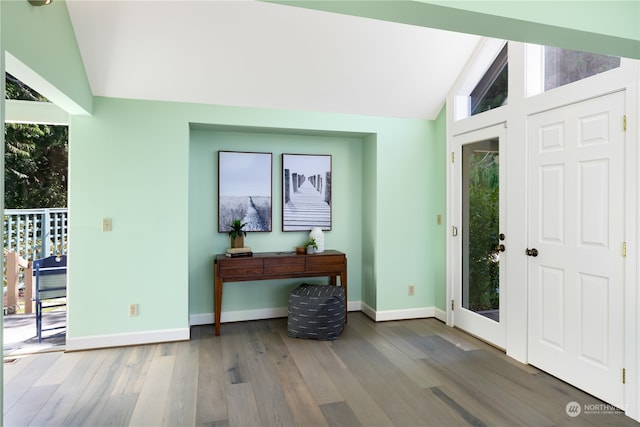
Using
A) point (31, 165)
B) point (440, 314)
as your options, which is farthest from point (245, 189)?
point (31, 165)

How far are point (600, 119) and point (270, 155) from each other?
291cm

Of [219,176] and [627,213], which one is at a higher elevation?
[219,176]

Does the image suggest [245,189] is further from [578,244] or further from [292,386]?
[578,244]

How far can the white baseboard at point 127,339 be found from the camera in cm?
323

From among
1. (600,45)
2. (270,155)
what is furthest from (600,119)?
(270,155)

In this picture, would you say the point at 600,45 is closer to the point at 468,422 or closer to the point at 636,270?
the point at 636,270

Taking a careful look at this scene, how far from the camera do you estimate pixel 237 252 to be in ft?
12.2

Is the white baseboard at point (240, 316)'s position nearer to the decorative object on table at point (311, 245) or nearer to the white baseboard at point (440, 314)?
the decorative object on table at point (311, 245)

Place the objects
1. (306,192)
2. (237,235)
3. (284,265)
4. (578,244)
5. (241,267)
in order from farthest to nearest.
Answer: (306,192) < (237,235) < (284,265) < (241,267) < (578,244)

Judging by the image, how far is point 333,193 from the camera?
436 centimetres

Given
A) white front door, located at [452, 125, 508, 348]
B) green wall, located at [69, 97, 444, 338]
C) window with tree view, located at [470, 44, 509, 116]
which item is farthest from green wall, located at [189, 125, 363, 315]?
window with tree view, located at [470, 44, 509, 116]

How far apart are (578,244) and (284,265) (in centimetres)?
247

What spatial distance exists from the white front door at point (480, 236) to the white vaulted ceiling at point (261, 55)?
2.67 ft

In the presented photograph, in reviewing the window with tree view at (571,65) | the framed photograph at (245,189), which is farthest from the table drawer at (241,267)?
the window with tree view at (571,65)
